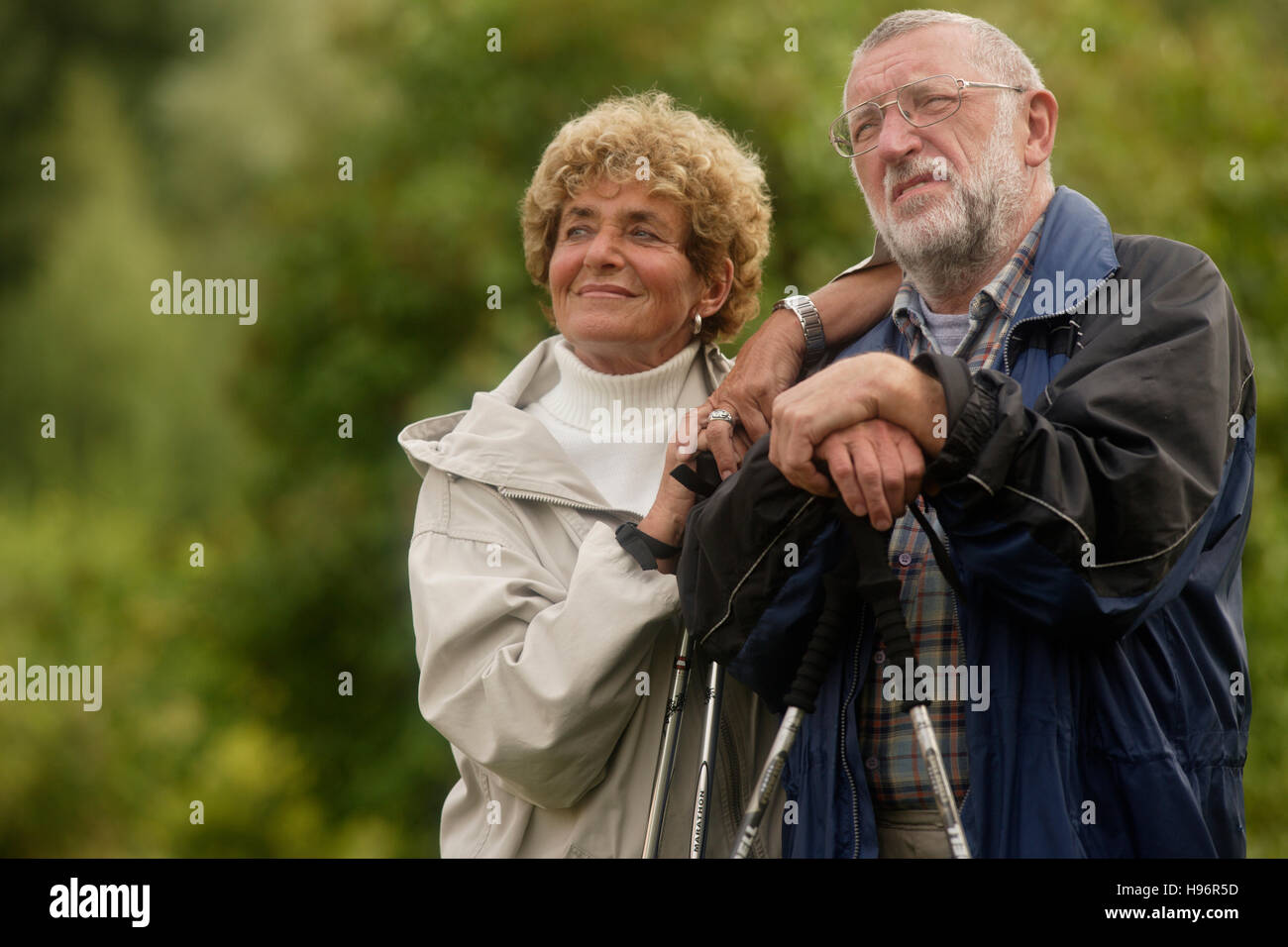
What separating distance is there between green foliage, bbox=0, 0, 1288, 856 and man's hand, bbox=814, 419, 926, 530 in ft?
16.0

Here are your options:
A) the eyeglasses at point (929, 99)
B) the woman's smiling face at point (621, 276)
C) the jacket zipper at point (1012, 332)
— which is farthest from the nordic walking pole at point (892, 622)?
the woman's smiling face at point (621, 276)

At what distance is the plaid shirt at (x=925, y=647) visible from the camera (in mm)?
2738

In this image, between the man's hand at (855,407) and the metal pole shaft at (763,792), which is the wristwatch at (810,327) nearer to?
the man's hand at (855,407)

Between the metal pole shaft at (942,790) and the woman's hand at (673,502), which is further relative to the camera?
the woman's hand at (673,502)

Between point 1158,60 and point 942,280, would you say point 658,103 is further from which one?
point 1158,60

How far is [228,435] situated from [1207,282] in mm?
9716

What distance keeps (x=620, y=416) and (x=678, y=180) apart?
1.93 feet

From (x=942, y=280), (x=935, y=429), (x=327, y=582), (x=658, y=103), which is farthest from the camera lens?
(x=327, y=582)

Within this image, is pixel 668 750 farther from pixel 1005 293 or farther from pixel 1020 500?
pixel 1005 293

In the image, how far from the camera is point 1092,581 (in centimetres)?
242

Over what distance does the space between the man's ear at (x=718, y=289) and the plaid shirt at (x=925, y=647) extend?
3.10 feet

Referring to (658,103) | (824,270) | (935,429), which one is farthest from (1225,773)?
(824,270)

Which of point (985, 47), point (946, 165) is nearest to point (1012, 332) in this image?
point (946, 165)
